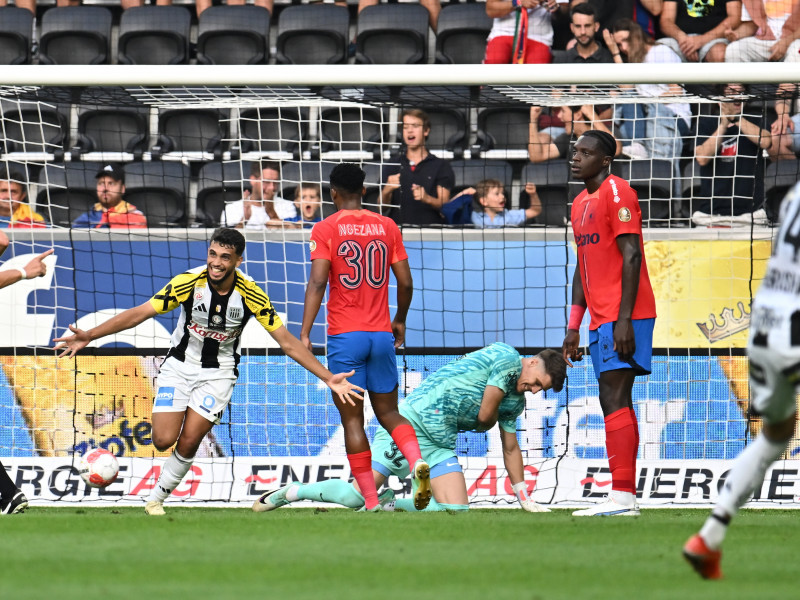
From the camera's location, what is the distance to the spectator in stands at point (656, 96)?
1084 cm

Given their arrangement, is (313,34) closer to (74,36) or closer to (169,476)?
(74,36)

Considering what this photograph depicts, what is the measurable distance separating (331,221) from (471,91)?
2724 millimetres

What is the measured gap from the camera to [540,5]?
13656 millimetres

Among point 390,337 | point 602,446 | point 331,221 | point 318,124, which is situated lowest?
point 602,446

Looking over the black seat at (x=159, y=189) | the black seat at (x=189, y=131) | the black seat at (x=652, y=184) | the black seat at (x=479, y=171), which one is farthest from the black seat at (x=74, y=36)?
the black seat at (x=652, y=184)

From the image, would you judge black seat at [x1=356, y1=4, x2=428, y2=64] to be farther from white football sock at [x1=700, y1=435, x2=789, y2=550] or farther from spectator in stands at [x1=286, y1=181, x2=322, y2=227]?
white football sock at [x1=700, y1=435, x2=789, y2=550]

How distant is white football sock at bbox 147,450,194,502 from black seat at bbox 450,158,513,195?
516 centimetres

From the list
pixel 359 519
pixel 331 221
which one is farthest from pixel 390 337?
pixel 359 519

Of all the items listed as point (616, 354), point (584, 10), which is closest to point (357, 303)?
point (616, 354)

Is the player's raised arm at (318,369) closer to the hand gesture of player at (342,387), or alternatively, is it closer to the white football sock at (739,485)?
the hand gesture of player at (342,387)

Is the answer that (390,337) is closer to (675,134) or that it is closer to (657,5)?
(675,134)

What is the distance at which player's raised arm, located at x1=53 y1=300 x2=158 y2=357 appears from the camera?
22.5ft

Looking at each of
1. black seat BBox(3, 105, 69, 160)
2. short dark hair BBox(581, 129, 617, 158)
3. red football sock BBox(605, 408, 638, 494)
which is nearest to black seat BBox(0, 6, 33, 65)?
black seat BBox(3, 105, 69, 160)

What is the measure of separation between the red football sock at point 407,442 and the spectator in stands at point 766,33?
791 centimetres
